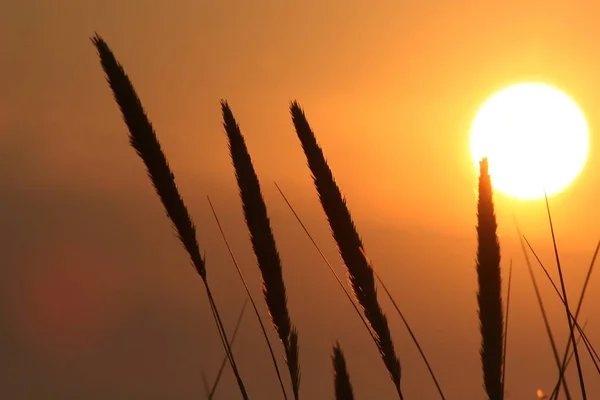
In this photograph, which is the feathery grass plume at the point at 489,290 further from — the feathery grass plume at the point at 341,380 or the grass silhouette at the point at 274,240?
the feathery grass plume at the point at 341,380

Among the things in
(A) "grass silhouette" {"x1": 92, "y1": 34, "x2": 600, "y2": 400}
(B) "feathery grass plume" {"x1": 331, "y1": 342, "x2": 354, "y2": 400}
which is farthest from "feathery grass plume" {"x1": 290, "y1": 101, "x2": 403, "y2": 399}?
(B) "feathery grass plume" {"x1": 331, "y1": 342, "x2": 354, "y2": 400}

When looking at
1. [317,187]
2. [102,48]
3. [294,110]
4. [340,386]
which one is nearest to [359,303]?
[317,187]

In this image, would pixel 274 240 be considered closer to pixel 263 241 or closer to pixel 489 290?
pixel 263 241

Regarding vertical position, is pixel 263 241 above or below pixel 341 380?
above

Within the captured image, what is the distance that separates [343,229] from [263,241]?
0.67ft

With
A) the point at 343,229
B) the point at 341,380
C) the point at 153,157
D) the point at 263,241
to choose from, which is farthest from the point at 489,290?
the point at 153,157

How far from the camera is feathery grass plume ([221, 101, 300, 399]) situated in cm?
191

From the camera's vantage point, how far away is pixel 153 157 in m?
1.97

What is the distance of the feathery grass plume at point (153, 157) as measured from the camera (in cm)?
189

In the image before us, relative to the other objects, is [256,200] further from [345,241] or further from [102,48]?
[102,48]

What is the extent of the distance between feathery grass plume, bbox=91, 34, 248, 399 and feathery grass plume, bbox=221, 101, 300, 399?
0.15 metres

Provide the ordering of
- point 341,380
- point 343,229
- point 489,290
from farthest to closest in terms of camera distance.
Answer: point 343,229
point 489,290
point 341,380

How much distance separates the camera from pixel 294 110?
1.94 m

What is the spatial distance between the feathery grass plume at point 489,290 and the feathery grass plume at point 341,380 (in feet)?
2.18
